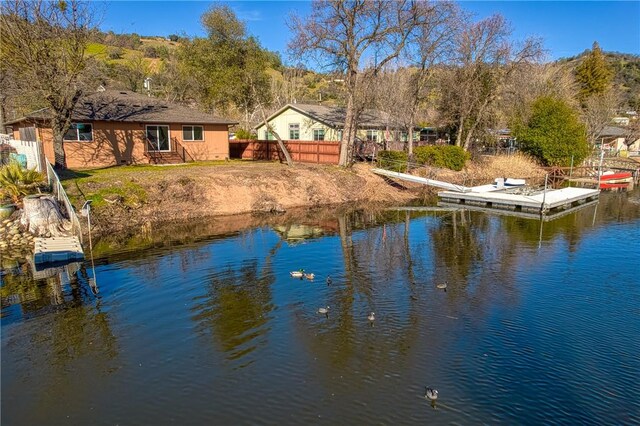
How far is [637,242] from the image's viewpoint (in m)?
18.8

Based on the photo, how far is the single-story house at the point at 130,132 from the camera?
2783cm

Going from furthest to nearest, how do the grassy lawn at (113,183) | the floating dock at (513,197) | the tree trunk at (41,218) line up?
1. the floating dock at (513,197)
2. the grassy lawn at (113,183)
3. the tree trunk at (41,218)

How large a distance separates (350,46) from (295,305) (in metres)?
24.6

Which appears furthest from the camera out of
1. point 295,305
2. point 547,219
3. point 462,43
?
point 462,43

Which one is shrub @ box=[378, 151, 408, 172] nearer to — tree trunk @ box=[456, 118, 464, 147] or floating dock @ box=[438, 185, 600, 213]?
floating dock @ box=[438, 185, 600, 213]

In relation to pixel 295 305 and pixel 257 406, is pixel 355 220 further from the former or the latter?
pixel 257 406

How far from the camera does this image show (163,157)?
31.7 meters

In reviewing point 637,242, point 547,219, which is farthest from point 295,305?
point 547,219

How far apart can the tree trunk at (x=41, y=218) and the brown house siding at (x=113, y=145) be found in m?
10.9

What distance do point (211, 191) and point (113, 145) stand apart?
9629 millimetres

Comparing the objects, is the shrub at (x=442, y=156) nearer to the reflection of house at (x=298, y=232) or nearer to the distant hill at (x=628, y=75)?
the reflection of house at (x=298, y=232)

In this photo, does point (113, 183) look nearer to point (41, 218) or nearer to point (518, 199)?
point (41, 218)

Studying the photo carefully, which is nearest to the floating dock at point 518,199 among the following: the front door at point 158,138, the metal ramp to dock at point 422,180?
the metal ramp to dock at point 422,180

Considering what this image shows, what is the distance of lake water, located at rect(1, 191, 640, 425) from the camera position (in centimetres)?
757
